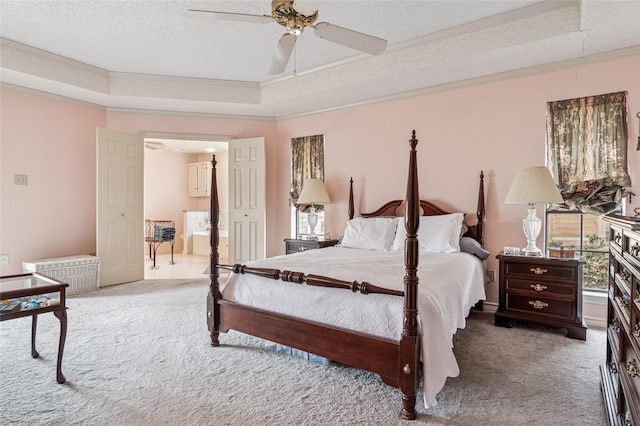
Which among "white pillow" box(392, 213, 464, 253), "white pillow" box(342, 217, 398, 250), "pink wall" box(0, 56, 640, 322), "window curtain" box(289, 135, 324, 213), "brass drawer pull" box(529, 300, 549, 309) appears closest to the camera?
"brass drawer pull" box(529, 300, 549, 309)

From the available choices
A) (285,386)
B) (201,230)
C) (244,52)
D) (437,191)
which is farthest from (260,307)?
(201,230)

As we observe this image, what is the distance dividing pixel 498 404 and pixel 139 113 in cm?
553

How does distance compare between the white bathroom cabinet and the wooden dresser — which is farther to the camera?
the white bathroom cabinet

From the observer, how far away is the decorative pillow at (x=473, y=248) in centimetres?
351

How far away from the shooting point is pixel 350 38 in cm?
251

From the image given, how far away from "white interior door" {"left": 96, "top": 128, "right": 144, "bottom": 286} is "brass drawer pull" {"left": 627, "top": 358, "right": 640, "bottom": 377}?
5343 mm

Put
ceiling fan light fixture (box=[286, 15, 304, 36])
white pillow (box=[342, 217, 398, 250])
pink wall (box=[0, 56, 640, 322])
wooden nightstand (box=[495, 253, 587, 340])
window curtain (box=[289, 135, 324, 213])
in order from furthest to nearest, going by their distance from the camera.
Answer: window curtain (box=[289, 135, 324, 213]) → white pillow (box=[342, 217, 398, 250]) → pink wall (box=[0, 56, 640, 322]) → wooden nightstand (box=[495, 253, 587, 340]) → ceiling fan light fixture (box=[286, 15, 304, 36])

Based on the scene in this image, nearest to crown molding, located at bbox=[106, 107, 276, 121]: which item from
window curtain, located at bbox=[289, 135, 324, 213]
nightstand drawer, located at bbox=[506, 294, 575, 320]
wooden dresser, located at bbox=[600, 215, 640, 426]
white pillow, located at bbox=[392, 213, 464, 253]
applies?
window curtain, located at bbox=[289, 135, 324, 213]

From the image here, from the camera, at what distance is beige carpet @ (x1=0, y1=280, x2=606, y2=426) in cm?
184

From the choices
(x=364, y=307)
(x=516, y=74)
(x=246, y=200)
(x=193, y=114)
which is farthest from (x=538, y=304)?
(x=193, y=114)

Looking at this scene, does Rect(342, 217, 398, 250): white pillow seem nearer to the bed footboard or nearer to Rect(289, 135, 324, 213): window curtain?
Rect(289, 135, 324, 213): window curtain

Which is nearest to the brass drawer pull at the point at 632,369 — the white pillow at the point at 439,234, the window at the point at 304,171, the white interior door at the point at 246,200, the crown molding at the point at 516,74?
the white pillow at the point at 439,234

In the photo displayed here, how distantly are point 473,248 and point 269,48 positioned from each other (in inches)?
120

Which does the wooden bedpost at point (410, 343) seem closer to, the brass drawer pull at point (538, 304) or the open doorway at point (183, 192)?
the brass drawer pull at point (538, 304)
